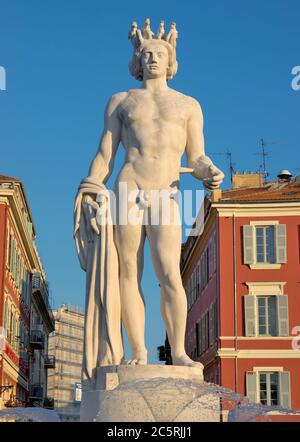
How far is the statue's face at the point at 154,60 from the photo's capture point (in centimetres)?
1015

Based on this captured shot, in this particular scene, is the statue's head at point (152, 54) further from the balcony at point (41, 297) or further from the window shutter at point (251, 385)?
the balcony at point (41, 297)

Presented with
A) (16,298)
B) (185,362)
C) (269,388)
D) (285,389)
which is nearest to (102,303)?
(185,362)

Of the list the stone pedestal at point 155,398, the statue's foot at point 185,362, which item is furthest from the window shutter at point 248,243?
the stone pedestal at point 155,398

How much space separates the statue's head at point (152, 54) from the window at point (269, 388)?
1074 inches

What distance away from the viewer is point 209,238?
42.3 meters

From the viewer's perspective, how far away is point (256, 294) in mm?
38250

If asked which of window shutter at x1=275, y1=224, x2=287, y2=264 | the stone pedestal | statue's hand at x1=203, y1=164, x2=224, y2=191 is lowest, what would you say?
the stone pedestal

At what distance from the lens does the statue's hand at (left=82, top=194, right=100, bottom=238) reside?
9.69 m

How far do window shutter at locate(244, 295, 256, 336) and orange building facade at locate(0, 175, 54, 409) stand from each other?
10.7 m

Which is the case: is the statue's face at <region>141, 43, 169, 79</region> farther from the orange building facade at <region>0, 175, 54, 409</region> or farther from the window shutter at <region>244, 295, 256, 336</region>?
the orange building facade at <region>0, 175, 54, 409</region>

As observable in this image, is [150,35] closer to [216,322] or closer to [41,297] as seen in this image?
[216,322]

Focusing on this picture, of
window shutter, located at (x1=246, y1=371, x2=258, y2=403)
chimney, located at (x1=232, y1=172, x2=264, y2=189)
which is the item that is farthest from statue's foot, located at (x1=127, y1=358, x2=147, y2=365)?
chimney, located at (x1=232, y1=172, x2=264, y2=189)

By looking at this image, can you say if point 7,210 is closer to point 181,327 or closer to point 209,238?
point 209,238
